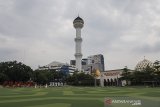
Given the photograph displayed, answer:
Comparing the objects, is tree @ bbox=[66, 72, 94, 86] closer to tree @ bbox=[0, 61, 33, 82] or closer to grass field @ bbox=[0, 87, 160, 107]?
tree @ bbox=[0, 61, 33, 82]

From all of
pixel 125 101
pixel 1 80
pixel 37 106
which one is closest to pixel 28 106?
pixel 37 106

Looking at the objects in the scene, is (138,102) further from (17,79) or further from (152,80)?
(17,79)

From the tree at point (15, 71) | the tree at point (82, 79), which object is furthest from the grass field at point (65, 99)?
the tree at point (82, 79)

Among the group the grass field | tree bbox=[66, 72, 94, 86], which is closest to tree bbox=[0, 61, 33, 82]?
tree bbox=[66, 72, 94, 86]

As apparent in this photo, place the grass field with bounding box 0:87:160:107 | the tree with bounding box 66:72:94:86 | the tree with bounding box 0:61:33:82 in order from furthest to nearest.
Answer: the tree with bounding box 66:72:94:86, the tree with bounding box 0:61:33:82, the grass field with bounding box 0:87:160:107

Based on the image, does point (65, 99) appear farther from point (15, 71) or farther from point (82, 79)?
point (82, 79)

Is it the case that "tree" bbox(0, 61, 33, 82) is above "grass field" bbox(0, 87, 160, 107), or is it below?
above

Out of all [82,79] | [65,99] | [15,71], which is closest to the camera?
[65,99]

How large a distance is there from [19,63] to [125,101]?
127831 mm

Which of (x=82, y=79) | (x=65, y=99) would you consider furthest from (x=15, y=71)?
(x=65, y=99)

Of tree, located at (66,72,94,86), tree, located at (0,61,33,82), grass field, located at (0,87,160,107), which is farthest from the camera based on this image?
tree, located at (66,72,94,86)

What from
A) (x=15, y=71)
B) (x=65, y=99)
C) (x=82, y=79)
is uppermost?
(x=15, y=71)

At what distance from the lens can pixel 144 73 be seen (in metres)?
124

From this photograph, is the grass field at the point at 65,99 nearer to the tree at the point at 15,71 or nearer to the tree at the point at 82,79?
the tree at the point at 15,71
